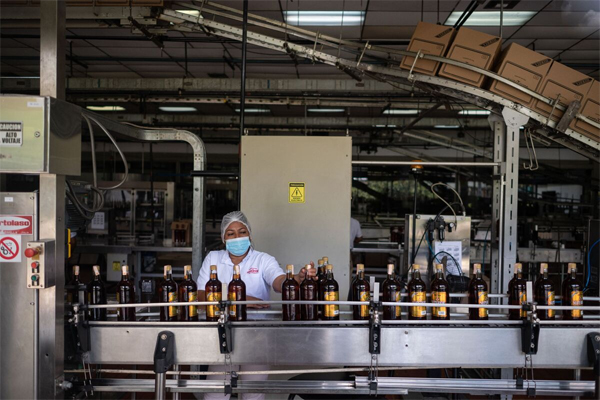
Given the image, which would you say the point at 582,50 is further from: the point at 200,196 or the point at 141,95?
the point at 141,95

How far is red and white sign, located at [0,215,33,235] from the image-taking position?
6.01 ft

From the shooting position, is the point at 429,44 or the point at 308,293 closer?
the point at 308,293

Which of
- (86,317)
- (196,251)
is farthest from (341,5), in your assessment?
(86,317)

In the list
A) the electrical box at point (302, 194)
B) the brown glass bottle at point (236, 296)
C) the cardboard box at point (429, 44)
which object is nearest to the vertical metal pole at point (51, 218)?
the brown glass bottle at point (236, 296)

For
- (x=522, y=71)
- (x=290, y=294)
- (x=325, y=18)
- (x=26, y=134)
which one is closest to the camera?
(x=26, y=134)

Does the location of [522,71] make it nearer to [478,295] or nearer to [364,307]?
[478,295]

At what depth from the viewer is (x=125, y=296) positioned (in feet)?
7.38

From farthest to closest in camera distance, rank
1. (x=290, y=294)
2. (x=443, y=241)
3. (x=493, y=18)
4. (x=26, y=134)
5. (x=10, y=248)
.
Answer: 1. (x=493, y=18)
2. (x=443, y=241)
3. (x=290, y=294)
4. (x=10, y=248)
5. (x=26, y=134)

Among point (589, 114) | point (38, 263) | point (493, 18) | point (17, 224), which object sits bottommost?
point (38, 263)

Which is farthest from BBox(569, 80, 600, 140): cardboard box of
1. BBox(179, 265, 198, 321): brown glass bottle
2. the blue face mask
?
BBox(179, 265, 198, 321): brown glass bottle

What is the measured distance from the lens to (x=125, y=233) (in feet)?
26.2

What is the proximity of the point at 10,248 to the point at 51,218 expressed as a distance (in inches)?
7.6

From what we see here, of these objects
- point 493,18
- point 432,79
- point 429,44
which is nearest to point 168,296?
point 432,79

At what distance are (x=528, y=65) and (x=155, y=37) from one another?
318 centimetres
